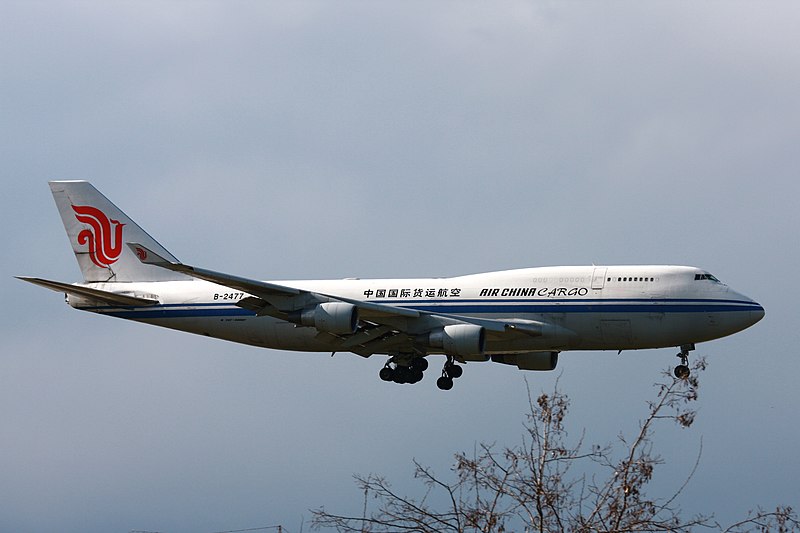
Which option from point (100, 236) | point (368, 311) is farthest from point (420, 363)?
point (100, 236)

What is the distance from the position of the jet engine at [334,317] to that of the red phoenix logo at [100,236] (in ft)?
51.4

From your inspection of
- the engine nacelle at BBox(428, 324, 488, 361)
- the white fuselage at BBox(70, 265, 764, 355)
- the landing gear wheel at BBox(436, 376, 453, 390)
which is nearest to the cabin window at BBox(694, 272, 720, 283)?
the white fuselage at BBox(70, 265, 764, 355)

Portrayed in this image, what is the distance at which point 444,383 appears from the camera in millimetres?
57625

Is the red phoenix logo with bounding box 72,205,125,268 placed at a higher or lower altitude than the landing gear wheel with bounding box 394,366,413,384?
higher

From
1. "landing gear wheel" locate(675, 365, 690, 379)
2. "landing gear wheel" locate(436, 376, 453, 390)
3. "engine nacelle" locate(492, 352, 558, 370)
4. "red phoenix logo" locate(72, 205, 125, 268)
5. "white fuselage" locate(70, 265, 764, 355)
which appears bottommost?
"landing gear wheel" locate(675, 365, 690, 379)

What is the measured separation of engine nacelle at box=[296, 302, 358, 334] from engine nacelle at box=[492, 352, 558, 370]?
9389mm

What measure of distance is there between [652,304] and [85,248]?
28.7 m

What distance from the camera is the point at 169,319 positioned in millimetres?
60062

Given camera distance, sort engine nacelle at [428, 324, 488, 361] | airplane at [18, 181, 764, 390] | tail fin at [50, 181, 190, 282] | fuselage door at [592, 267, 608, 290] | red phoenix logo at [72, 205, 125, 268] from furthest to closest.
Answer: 1. red phoenix logo at [72, 205, 125, 268]
2. tail fin at [50, 181, 190, 282]
3. fuselage door at [592, 267, 608, 290]
4. airplane at [18, 181, 764, 390]
5. engine nacelle at [428, 324, 488, 361]

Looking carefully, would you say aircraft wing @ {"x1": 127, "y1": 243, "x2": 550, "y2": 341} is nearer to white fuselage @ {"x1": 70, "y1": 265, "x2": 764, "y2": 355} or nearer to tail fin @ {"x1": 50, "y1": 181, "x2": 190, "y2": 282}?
white fuselage @ {"x1": 70, "y1": 265, "x2": 764, "y2": 355}

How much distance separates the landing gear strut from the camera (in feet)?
189

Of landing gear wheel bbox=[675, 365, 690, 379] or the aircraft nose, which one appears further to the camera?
the aircraft nose

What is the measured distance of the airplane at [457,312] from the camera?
52.6 meters

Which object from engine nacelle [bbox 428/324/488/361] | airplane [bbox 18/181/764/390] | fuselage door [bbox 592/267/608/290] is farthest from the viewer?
fuselage door [bbox 592/267/608/290]
